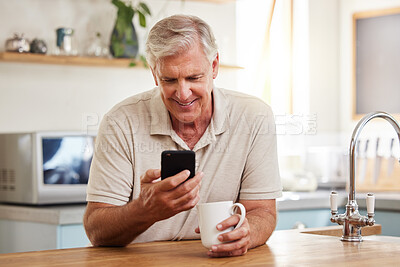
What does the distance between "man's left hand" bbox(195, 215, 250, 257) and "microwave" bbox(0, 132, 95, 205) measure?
5.09 ft

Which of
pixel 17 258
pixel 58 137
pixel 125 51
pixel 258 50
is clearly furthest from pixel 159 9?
pixel 17 258

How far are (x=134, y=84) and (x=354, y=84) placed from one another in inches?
57.2

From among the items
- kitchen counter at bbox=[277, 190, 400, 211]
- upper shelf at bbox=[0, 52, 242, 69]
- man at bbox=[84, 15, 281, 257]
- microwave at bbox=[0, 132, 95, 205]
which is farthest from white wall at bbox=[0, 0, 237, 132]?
man at bbox=[84, 15, 281, 257]

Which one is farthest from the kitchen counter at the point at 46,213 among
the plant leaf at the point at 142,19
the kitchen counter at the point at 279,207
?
the plant leaf at the point at 142,19

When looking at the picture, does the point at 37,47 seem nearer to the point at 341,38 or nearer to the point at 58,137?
the point at 58,137

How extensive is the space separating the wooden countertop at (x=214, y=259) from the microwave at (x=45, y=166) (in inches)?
50.5

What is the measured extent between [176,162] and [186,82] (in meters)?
0.35

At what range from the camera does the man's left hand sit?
156cm

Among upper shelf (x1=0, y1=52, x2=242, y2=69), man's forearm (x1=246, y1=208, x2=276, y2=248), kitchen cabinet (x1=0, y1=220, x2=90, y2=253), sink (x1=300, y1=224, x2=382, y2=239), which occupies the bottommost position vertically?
kitchen cabinet (x1=0, y1=220, x2=90, y2=253)

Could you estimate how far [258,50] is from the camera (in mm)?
3963

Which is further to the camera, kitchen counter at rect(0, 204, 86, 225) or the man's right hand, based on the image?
kitchen counter at rect(0, 204, 86, 225)

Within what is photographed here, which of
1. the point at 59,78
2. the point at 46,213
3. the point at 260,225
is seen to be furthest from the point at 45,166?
the point at 260,225

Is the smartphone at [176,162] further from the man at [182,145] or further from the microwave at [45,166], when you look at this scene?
the microwave at [45,166]

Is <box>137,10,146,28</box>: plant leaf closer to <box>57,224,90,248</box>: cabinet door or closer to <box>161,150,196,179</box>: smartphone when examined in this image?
<box>57,224,90,248</box>: cabinet door
